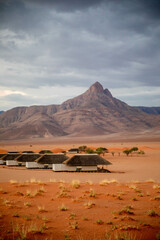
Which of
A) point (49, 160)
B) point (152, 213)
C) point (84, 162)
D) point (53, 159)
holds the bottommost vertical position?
point (152, 213)

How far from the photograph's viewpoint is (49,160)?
1486 inches

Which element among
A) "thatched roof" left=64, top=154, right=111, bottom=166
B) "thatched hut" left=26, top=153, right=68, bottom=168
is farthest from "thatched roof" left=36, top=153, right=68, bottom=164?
"thatched roof" left=64, top=154, right=111, bottom=166

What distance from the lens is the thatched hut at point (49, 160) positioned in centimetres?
3697

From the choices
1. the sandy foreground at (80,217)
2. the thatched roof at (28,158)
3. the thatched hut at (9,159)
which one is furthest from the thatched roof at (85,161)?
the sandy foreground at (80,217)

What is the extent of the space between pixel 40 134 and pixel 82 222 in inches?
7531

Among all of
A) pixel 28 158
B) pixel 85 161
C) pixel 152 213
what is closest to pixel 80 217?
pixel 152 213

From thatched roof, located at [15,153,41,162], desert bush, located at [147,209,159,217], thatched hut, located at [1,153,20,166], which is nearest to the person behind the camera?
desert bush, located at [147,209,159,217]

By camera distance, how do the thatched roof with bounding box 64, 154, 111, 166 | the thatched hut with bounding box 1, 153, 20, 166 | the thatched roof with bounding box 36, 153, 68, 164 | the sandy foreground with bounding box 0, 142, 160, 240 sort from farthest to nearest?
the thatched hut with bounding box 1, 153, 20, 166
the thatched roof with bounding box 36, 153, 68, 164
the thatched roof with bounding box 64, 154, 111, 166
the sandy foreground with bounding box 0, 142, 160, 240

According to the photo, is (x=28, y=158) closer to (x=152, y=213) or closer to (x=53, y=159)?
(x=53, y=159)

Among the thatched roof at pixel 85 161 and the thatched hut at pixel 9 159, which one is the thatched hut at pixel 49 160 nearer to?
the thatched roof at pixel 85 161

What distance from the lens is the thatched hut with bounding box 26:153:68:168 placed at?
36969 millimetres

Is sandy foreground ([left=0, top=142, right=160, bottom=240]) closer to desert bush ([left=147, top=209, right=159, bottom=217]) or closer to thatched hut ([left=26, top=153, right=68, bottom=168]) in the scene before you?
desert bush ([left=147, top=209, right=159, bottom=217])

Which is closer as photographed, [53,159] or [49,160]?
[53,159]

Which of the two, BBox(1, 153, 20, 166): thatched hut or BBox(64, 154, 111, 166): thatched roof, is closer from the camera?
BBox(64, 154, 111, 166): thatched roof
